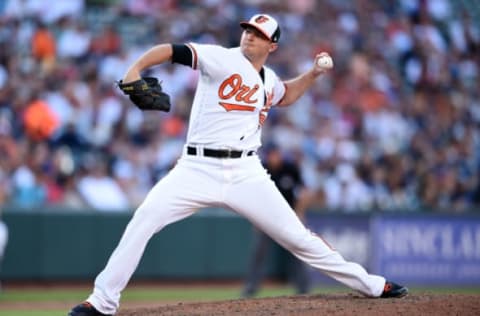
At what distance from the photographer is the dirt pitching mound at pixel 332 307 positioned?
20.8ft

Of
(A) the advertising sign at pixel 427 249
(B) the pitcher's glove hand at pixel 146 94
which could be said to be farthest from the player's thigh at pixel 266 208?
(A) the advertising sign at pixel 427 249

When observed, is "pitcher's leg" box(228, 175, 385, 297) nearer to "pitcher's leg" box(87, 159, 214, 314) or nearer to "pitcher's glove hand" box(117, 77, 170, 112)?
"pitcher's leg" box(87, 159, 214, 314)

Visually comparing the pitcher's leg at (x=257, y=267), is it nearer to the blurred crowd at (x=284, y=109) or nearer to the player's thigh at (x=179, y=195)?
the blurred crowd at (x=284, y=109)

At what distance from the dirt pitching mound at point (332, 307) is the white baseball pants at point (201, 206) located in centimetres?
40

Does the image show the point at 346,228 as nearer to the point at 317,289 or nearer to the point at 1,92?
the point at 317,289

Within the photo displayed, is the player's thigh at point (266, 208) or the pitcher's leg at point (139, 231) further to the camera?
the player's thigh at point (266, 208)

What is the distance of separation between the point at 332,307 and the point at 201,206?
48.1 inches

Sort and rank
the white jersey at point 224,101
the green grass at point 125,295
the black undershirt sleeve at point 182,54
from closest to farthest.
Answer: the black undershirt sleeve at point 182,54 → the white jersey at point 224,101 → the green grass at point 125,295

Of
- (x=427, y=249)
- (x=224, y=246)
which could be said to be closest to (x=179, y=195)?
(x=224, y=246)

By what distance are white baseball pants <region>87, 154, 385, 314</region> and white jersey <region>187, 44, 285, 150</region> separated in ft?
0.45

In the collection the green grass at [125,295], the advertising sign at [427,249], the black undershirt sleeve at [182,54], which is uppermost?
the black undershirt sleeve at [182,54]

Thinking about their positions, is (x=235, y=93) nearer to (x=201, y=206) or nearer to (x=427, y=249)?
(x=201, y=206)

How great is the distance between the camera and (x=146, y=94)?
5754mm

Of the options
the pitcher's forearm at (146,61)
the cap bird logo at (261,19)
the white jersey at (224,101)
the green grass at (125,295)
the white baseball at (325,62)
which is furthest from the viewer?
the green grass at (125,295)
